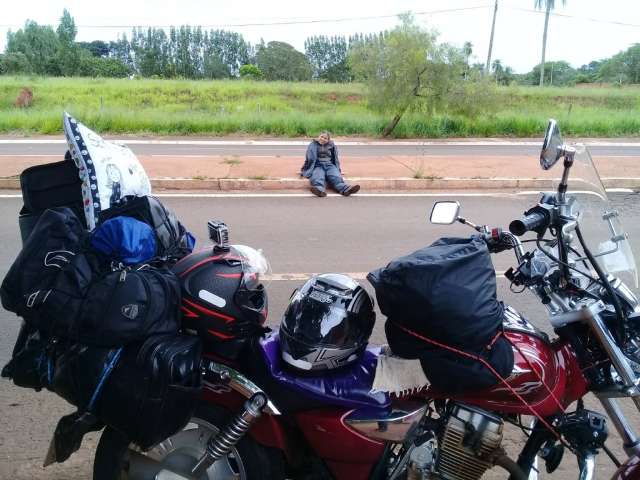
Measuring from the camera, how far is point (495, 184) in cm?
1059

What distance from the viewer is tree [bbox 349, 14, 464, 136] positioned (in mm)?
20469

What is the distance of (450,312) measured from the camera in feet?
5.86

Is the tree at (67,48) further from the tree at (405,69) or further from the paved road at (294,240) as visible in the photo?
the paved road at (294,240)

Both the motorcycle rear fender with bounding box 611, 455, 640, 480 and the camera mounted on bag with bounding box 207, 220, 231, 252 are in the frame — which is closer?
the motorcycle rear fender with bounding box 611, 455, 640, 480

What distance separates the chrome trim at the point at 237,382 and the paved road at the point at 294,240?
3.77ft

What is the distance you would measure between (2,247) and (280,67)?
74.9 meters

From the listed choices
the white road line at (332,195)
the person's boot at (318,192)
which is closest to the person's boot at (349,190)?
the white road line at (332,195)

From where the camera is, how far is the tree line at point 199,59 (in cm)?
6006

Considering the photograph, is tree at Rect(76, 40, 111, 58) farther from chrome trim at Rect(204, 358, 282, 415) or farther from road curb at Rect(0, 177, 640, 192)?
chrome trim at Rect(204, 358, 282, 415)

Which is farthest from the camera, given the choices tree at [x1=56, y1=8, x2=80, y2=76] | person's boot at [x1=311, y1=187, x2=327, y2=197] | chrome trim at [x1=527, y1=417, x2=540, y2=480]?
tree at [x1=56, y1=8, x2=80, y2=76]

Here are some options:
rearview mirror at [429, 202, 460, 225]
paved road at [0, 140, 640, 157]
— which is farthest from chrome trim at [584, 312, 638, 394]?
paved road at [0, 140, 640, 157]

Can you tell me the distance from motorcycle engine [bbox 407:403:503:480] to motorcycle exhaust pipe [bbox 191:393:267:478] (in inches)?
21.7

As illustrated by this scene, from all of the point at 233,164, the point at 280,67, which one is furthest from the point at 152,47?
the point at 233,164

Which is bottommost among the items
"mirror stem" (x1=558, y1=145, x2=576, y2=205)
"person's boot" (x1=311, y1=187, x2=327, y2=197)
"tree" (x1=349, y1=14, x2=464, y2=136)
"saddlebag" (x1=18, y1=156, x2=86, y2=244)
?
"person's boot" (x1=311, y1=187, x2=327, y2=197)
